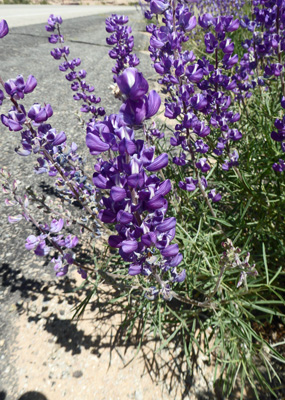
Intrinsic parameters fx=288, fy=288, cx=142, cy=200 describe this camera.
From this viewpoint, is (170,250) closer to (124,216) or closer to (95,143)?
(124,216)

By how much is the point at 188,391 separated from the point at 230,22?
2.69 m

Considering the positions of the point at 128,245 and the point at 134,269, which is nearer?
the point at 128,245

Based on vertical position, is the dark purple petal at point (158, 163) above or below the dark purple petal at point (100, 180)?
above

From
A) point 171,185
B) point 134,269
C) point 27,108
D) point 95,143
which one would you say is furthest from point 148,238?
point 27,108

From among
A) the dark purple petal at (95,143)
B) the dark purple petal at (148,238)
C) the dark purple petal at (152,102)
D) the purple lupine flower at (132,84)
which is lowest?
the dark purple petal at (148,238)

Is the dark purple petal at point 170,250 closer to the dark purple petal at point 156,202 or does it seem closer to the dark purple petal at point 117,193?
the dark purple petal at point 156,202

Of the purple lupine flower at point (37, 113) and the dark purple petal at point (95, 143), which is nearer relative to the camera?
the dark purple petal at point (95, 143)

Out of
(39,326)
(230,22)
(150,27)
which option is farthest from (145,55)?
(39,326)

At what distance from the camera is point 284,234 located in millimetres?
2377

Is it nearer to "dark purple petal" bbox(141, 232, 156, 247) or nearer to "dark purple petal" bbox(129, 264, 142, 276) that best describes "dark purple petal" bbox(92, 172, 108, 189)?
"dark purple petal" bbox(141, 232, 156, 247)

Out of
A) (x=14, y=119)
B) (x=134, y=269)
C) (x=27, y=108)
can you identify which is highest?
(x=14, y=119)

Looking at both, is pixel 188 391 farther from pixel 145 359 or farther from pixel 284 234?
pixel 284 234

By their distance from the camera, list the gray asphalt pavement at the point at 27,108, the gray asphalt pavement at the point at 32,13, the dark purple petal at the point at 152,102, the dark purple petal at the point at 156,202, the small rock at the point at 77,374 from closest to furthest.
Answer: the dark purple petal at the point at 152,102, the dark purple petal at the point at 156,202, the small rock at the point at 77,374, the gray asphalt pavement at the point at 27,108, the gray asphalt pavement at the point at 32,13

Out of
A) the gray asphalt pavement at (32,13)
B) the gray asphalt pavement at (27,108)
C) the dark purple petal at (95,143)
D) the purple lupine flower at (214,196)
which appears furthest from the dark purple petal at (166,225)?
the gray asphalt pavement at (32,13)
